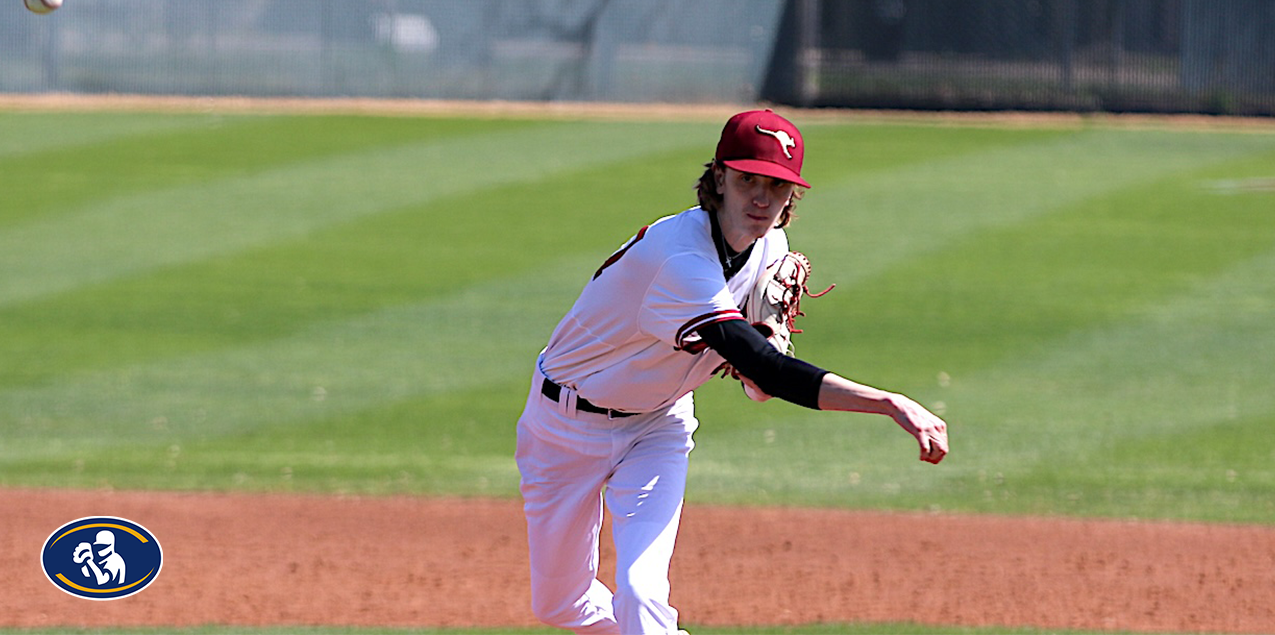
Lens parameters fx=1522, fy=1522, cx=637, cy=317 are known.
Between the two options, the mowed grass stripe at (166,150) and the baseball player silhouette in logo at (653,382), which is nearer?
the baseball player silhouette in logo at (653,382)

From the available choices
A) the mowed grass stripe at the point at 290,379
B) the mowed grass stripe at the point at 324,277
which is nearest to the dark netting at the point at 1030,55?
the mowed grass stripe at the point at 324,277

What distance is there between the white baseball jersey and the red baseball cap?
0.85ft

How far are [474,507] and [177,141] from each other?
11193 millimetres

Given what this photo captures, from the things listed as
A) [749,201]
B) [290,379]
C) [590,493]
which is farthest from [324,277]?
[749,201]

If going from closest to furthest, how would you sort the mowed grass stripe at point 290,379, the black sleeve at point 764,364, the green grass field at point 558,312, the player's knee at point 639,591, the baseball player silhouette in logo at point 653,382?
1. the black sleeve at point 764,364
2. the baseball player silhouette in logo at point 653,382
3. the player's knee at point 639,591
4. the green grass field at point 558,312
5. the mowed grass stripe at point 290,379

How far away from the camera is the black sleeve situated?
12.7ft

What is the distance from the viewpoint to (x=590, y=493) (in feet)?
15.7

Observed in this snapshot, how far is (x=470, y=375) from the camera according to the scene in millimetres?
10195

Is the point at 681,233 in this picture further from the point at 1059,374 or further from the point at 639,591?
the point at 1059,374

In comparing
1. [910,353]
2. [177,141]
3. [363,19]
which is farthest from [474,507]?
[363,19]

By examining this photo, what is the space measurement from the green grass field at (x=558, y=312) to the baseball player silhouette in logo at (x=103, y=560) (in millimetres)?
2250

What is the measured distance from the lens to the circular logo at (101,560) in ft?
19.3

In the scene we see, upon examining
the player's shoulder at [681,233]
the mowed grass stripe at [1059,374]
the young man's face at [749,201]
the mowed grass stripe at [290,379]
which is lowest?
the mowed grass stripe at [290,379]

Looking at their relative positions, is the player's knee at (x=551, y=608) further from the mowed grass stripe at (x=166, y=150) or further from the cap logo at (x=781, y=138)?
the mowed grass stripe at (x=166, y=150)
